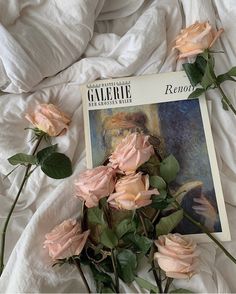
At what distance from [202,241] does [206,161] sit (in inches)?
5.5

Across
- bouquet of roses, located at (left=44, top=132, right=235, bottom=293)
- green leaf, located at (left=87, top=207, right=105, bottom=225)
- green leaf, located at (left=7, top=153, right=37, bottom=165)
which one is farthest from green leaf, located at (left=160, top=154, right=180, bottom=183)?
green leaf, located at (left=7, top=153, right=37, bottom=165)

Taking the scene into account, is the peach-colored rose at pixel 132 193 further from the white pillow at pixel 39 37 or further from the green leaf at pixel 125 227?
the white pillow at pixel 39 37

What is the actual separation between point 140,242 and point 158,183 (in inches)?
3.6

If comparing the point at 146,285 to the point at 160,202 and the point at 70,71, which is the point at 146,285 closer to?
the point at 160,202

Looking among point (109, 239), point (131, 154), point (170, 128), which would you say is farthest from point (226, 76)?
point (109, 239)

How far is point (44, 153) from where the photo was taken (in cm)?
66

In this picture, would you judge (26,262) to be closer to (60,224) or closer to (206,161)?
(60,224)

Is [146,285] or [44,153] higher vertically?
[44,153]

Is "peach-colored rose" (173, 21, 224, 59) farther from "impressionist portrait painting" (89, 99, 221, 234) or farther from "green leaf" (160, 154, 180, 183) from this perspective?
"green leaf" (160, 154, 180, 183)

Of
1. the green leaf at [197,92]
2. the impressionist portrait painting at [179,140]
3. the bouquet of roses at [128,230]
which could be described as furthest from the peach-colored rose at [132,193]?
the green leaf at [197,92]

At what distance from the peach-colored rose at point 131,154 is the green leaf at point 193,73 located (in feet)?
0.58

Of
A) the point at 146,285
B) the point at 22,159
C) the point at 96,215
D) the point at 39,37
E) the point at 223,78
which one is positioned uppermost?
the point at 39,37

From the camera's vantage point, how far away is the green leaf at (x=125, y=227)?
1.89 feet

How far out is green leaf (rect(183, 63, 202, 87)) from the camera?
0.68 meters
